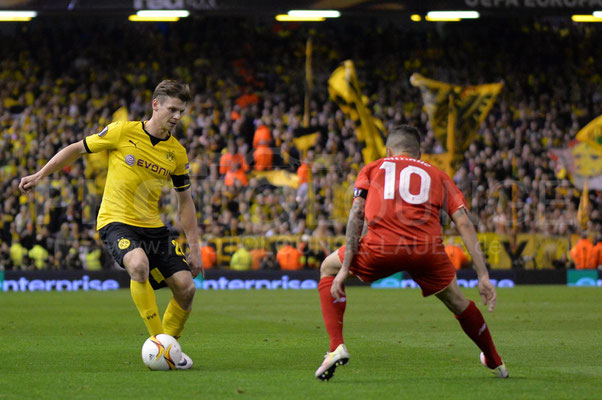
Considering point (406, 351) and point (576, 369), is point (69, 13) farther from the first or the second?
point (576, 369)

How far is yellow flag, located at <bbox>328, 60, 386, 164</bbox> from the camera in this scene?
80.6ft

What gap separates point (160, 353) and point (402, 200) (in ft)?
7.28

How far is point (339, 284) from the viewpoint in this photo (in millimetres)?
6426

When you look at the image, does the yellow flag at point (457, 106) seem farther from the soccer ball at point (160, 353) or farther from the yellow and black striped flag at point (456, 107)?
the soccer ball at point (160, 353)

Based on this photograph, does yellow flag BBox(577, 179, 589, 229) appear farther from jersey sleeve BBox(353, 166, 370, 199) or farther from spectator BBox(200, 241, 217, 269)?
jersey sleeve BBox(353, 166, 370, 199)

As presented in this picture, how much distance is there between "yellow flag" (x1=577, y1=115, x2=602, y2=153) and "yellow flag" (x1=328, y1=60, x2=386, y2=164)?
5.28 metres

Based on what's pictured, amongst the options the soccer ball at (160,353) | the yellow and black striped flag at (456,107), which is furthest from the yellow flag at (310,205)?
the soccer ball at (160,353)

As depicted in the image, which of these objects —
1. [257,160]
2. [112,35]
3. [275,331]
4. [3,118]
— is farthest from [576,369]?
[112,35]

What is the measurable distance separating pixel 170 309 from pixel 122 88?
64.1 feet

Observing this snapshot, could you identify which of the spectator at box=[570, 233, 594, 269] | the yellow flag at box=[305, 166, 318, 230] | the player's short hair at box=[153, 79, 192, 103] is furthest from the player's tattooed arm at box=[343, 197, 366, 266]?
the spectator at box=[570, 233, 594, 269]

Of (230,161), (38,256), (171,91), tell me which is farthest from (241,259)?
(171,91)

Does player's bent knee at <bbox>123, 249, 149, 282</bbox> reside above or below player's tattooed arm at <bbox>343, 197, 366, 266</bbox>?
below

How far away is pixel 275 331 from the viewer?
36.7 feet

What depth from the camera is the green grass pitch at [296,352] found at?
634cm
